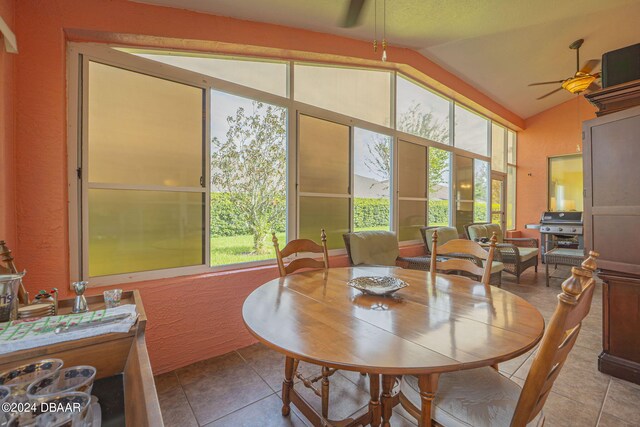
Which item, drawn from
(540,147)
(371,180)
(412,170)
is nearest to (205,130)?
(371,180)

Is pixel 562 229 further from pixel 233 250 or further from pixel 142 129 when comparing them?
pixel 142 129

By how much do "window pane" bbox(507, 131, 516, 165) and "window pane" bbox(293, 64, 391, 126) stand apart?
4562 millimetres

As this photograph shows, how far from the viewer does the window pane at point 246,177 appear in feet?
7.84

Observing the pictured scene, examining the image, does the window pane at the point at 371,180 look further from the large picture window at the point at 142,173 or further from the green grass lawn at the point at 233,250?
the large picture window at the point at 142,173

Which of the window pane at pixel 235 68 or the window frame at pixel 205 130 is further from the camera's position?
the window pane at pixel 235 68

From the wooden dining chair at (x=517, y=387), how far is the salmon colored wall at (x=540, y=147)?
6.77m

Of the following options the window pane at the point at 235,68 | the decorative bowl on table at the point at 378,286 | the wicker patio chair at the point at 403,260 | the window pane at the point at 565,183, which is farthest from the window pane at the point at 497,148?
the decorative bowl on table at the point at 378,286

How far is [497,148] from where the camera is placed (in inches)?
243

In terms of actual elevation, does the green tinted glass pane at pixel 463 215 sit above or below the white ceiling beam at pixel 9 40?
below

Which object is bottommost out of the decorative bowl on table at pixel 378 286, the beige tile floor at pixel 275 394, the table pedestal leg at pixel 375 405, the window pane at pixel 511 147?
the beige tile floor at pixel 275 394

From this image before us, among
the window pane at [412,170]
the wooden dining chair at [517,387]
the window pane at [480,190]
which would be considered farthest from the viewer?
the window pane at [480,190]

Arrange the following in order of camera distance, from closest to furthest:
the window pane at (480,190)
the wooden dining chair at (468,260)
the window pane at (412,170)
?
the wooden dining chair at (468,260) < the window pane at (412,170) < the window pane at (480,190)

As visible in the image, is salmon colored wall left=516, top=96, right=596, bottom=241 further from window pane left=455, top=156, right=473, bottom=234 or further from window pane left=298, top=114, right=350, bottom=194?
window pane left=298, top=114, right=350, bottom=194

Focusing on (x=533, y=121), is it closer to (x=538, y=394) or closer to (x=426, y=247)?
(x=426, y=247)
